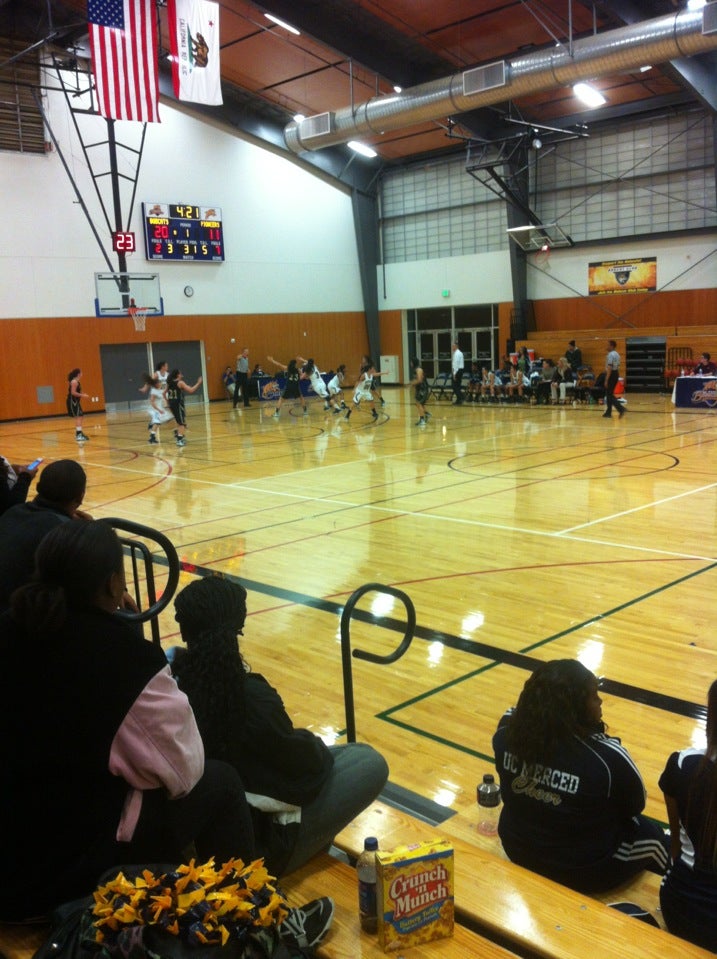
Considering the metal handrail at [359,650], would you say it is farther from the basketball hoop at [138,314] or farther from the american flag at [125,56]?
the basketball hoop at [138,314]

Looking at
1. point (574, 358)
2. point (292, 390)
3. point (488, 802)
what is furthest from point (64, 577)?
point (574, 358)

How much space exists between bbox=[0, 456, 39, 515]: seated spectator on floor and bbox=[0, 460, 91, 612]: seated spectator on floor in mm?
539

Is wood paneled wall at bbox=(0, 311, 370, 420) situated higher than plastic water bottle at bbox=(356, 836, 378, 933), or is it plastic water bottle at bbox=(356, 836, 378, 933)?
wood paneled wall at bbox=(0, 311, 370, 420)

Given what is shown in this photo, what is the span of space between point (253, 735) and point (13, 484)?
290 cm

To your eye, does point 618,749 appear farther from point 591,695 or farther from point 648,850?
point 648,850

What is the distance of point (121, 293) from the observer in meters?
24.0

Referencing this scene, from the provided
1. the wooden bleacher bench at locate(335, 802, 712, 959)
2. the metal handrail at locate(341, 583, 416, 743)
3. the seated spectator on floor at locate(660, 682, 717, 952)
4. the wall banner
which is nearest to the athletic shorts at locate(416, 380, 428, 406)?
the wall banner

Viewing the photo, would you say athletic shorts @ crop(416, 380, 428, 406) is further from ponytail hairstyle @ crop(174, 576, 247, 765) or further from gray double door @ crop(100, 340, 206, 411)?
ponytail hairstyle @ crop(174, 576, 247, 765)

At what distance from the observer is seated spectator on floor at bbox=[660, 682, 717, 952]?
8.04 ft

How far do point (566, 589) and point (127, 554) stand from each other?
4148 mm

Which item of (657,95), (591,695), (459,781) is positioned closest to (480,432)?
(657,95)

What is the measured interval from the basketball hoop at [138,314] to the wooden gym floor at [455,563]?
7524 mm

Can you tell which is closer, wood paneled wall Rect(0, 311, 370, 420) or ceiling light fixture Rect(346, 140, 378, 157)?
wood paneled wall Rect(0, 311, 370, 420)

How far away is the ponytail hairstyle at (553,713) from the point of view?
9.41 ft
